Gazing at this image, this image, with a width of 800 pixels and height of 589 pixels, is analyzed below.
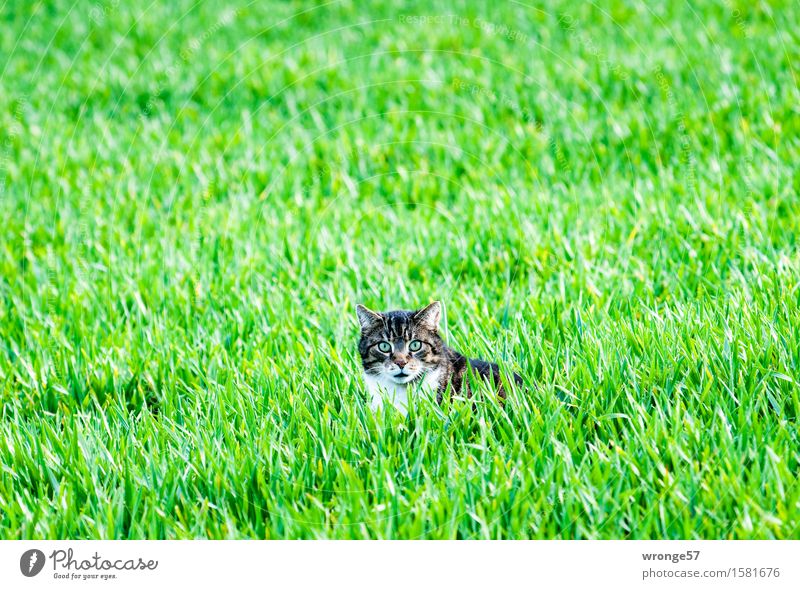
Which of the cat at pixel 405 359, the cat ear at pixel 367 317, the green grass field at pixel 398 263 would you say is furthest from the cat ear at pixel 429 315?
the green grass field at pixel 398 263

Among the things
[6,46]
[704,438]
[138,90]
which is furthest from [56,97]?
[704,438]

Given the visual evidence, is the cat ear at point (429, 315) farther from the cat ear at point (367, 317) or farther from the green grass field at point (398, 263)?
the green grass field at point (398, 263)

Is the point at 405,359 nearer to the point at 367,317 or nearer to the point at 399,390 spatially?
the point at 399,390

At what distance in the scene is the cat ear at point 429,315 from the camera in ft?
12.3

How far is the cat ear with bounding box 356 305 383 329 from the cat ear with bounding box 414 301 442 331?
6.3 inches

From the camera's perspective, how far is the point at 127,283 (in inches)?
219

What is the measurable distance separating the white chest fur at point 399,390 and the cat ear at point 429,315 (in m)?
0.19

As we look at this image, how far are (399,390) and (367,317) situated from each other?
33 cm

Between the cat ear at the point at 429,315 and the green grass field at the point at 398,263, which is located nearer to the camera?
the green grass field at the point at 398,263

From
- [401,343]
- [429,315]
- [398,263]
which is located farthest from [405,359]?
[398,263]

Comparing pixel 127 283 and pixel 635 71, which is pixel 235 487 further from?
pixel 635 71

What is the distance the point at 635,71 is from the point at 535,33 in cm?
135

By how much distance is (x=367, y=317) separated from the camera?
382 cm
